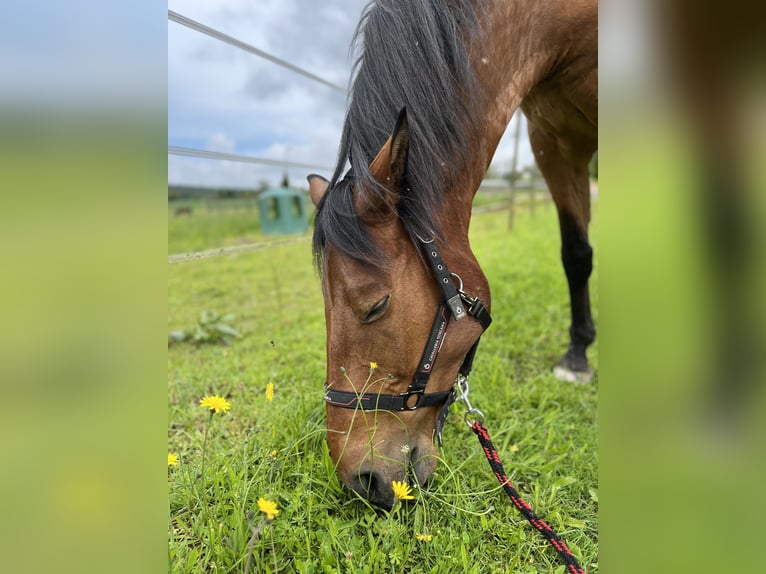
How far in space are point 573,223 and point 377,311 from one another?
7.01 feet

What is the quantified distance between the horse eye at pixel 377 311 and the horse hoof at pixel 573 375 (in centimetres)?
191

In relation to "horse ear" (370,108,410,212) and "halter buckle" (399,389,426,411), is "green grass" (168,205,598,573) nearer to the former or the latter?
"halter buckle" (399,389,426,411)

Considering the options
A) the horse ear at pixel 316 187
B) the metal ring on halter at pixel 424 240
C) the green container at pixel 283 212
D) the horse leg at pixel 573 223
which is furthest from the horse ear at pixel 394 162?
the green container at pixel 283 212

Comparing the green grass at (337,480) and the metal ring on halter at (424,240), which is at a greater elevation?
the metal ring on halter at (424,240)

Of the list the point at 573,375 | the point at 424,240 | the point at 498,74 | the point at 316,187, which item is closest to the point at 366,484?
the point at 424,240

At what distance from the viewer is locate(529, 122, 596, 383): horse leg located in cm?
294

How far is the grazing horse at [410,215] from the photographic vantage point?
1513 mm

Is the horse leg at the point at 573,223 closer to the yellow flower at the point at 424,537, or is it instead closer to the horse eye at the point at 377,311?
the yellow flower at the point at 424,537

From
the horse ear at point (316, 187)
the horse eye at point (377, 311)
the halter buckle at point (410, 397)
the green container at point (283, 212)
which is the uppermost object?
the green container at point (283, 212)

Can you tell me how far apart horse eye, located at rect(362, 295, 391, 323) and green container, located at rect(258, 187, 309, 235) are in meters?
6.17

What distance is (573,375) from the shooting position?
9.73 feet
